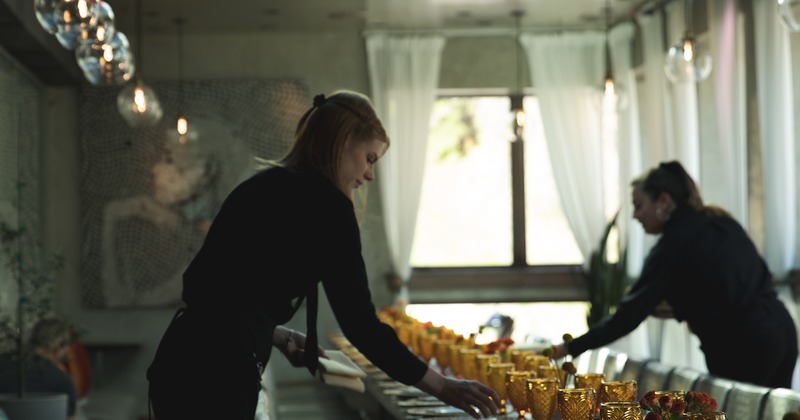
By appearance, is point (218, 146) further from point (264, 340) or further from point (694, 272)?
point (264, 340)

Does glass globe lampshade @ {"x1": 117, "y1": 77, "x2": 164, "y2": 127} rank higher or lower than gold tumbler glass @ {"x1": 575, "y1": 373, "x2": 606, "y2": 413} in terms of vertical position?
higher

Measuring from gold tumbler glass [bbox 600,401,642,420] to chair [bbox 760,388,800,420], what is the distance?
34.7 inches

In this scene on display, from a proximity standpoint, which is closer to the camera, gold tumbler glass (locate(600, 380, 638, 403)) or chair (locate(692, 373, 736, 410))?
gold tumbler glass (locate(600, 380, 638, 403))

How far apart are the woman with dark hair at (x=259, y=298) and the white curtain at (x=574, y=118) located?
764 cm

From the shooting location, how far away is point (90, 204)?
989cm

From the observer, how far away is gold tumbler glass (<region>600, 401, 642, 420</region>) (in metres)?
2.28

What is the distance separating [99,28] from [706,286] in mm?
2454

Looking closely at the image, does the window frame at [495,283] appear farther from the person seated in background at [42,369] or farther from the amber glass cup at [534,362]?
the amber glass cup at [534,362]

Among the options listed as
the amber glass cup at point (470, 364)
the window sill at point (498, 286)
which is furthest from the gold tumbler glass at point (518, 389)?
the window sill at point (498, 286)

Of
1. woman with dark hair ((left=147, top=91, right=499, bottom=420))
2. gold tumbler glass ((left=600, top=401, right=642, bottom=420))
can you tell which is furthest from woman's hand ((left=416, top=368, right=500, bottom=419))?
gold tumbler glass ((left=600, top=401, right=642, bottom=420))

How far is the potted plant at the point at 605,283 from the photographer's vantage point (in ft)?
30.6

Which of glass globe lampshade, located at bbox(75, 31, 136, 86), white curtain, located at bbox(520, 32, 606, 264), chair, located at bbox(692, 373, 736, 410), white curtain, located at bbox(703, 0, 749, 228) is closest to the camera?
chair, located at bbox(692, 373, 736, 410)

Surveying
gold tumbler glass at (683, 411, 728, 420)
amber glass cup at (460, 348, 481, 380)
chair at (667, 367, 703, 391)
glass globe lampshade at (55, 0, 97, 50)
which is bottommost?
chair at (667, 367, 703, 391)

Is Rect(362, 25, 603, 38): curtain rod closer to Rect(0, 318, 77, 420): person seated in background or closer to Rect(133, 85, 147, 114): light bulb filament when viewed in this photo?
Rect(133, 85, 147, 114): light bulb filament
